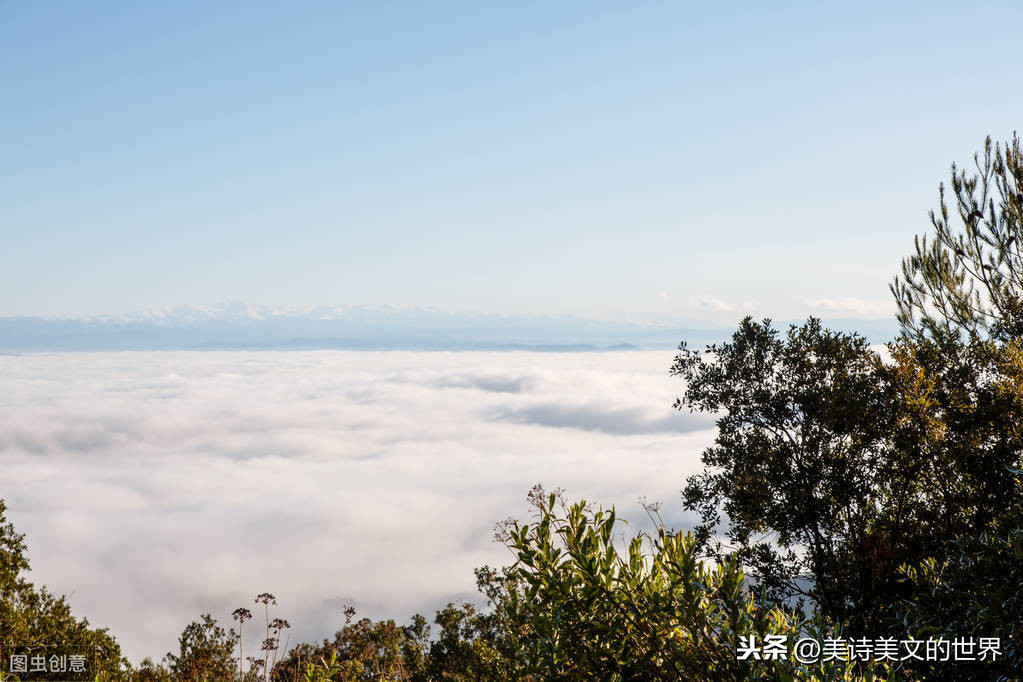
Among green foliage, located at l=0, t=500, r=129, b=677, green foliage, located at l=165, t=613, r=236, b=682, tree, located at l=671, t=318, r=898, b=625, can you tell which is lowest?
green foliage, located at l=165, t=613, r=236, b=682

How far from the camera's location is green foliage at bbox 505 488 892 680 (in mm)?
4363

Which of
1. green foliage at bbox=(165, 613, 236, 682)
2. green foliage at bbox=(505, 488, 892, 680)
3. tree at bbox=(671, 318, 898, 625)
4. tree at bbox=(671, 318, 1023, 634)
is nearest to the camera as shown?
green foliage at bbox=(505, 488, 892, 680)

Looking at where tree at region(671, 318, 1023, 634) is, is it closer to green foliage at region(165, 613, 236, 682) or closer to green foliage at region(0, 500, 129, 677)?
green foliage at region(0, 500, 129, 677)

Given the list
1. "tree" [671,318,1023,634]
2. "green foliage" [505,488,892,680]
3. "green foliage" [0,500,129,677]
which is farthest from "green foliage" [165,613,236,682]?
"green foliage" [505,488,892,680]

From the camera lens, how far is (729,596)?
4.37 meters

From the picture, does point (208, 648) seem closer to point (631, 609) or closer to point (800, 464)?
point (800, 464)

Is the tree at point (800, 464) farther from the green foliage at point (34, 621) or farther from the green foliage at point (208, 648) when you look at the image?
the green foliage at point (208, 648)

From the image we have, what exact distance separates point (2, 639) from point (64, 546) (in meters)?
194

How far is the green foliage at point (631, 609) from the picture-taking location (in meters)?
4.36

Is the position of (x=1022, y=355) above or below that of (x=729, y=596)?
above

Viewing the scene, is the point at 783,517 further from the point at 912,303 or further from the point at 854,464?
the point at 912,303

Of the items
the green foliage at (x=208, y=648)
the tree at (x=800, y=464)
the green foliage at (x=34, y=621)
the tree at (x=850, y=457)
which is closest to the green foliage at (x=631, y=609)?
the tree at (x=850, y=457)

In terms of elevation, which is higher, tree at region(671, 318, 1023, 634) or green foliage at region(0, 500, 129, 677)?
tree at region(671, 318, 1023, 634)

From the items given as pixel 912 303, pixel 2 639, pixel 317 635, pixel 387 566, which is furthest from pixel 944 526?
pixel 387 566
